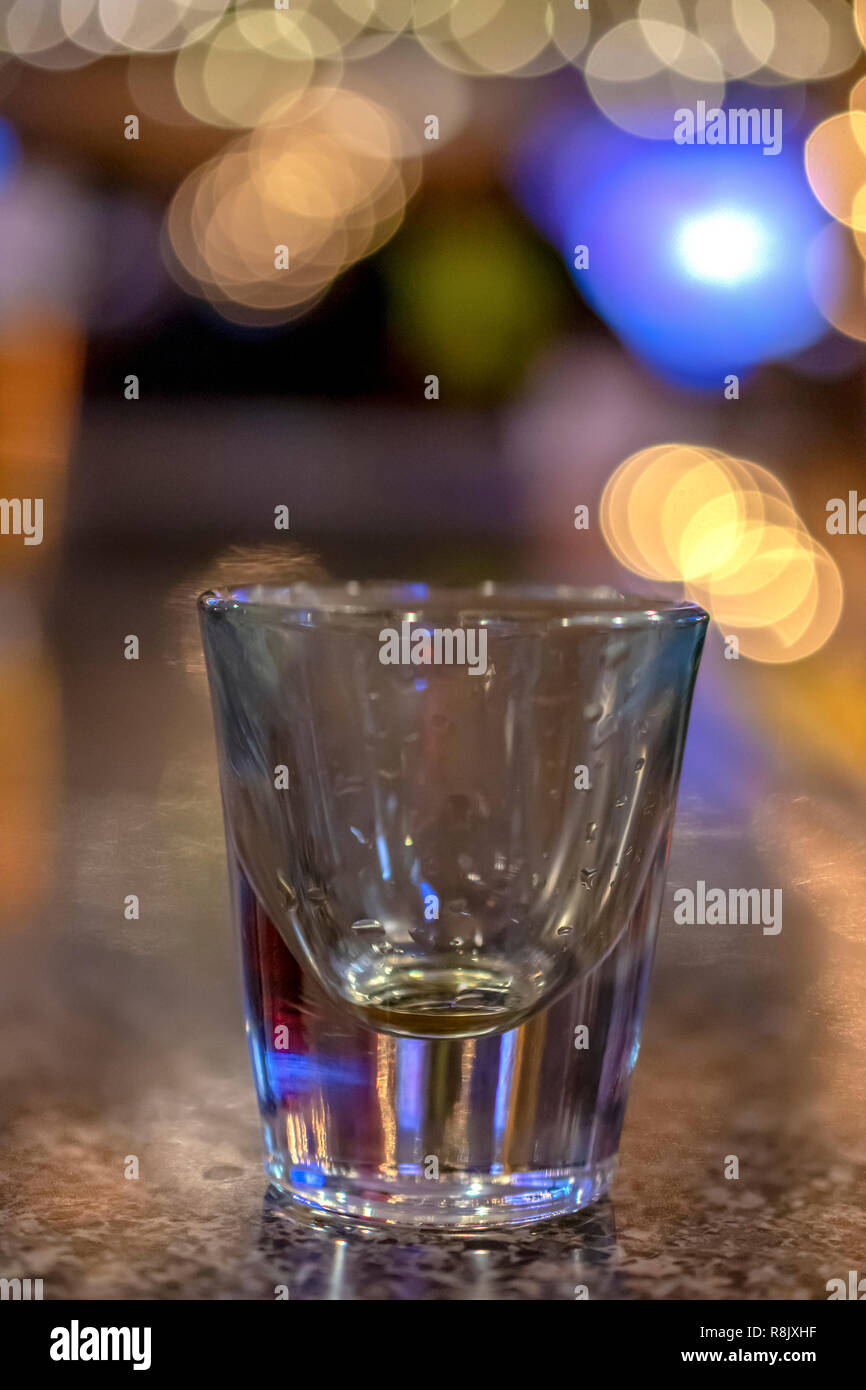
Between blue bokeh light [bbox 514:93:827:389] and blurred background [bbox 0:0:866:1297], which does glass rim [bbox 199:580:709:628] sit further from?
blue bokeh light [bbox 514:93:827:389]

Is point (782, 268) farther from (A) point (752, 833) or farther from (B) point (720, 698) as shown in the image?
(A) point (752, 833)

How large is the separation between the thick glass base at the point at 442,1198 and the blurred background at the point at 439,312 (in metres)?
0.37

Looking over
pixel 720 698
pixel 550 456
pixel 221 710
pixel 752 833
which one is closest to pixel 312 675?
pixel 221 710

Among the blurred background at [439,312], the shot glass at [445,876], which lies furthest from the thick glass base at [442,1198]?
the blurred background at [439,312]

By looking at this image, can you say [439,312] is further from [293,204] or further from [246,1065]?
[246,1065]

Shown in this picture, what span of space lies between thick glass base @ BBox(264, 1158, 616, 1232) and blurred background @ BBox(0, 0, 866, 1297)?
37cm

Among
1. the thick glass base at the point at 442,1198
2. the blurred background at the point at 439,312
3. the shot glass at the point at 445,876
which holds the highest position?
the blurred background at the point at 439,312

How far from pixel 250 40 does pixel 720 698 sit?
43 centimetres

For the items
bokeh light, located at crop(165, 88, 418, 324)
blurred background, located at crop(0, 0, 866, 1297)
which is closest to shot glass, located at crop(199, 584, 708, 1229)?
blurred background, located at crop(0, 0, 866, 1297)

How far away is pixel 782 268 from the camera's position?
2.87ft

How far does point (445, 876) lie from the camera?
30 cm

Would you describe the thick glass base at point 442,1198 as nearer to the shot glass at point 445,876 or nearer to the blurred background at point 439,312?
the shot glass at point 445,876

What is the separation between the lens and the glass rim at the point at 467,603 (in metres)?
0.30

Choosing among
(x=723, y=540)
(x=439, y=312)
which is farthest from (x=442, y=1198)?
(x=439, y=312)
